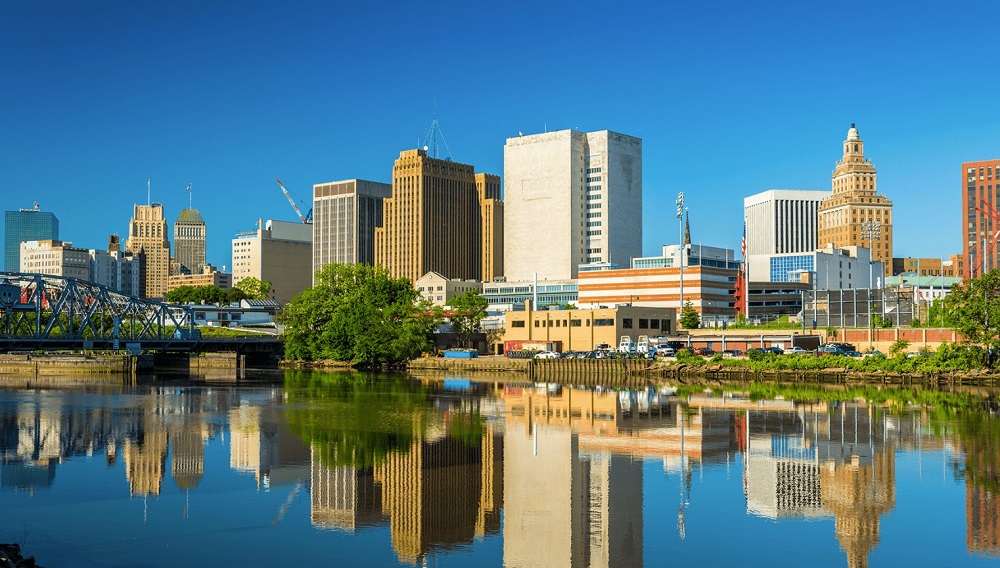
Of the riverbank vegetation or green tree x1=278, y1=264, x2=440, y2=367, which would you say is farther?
green tree x1=278, y1=264, x2=440, y2=367

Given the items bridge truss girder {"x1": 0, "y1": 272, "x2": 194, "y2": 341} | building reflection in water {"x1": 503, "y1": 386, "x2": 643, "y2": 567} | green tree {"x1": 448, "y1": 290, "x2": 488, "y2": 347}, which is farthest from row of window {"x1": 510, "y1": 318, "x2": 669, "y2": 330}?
building reflection in water {"x1": 503, "y1": 386, "x2": 643, "y2": 567}

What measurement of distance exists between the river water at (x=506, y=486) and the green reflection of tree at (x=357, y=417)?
1.31ft

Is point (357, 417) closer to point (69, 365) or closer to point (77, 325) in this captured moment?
point (69, 365)

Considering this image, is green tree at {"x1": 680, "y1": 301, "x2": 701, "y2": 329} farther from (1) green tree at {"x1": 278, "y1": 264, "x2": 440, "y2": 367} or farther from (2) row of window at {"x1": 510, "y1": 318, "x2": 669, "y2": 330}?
(1) green tree at {"x1": 278, "y1": 264, "x2": 440, "y2": 367}

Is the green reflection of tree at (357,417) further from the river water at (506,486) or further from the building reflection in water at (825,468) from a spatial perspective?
the building reflection in water at (825,468)

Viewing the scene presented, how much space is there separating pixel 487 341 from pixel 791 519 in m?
142

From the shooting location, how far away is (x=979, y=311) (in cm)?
11194

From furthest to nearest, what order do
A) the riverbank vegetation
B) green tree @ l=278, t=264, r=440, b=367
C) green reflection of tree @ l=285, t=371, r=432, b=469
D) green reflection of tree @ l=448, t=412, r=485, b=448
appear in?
green tree @ l=278, t=264, r=440, b=367 → the riverbank vegetation → green reflection of tree @ l=448, t=412, r=485, b=448 → green reflection of tree @ l=285, t=371, r=432, b=469

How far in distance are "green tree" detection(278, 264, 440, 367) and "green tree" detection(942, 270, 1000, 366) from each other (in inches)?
3113

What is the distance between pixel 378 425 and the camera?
69.8 m

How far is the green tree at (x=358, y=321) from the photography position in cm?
16188

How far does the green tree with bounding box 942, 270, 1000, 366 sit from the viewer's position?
11162 centimetres

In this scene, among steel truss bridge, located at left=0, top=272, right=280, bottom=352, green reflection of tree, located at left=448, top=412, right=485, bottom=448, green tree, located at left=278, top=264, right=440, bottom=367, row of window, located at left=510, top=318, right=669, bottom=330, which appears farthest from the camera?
row of window, located at left=510, top=318, right=669, bottom=330

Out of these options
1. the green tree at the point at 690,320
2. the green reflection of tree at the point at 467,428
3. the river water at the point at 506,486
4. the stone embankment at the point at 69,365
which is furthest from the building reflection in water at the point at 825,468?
the stone embankment at the point at 69,365
